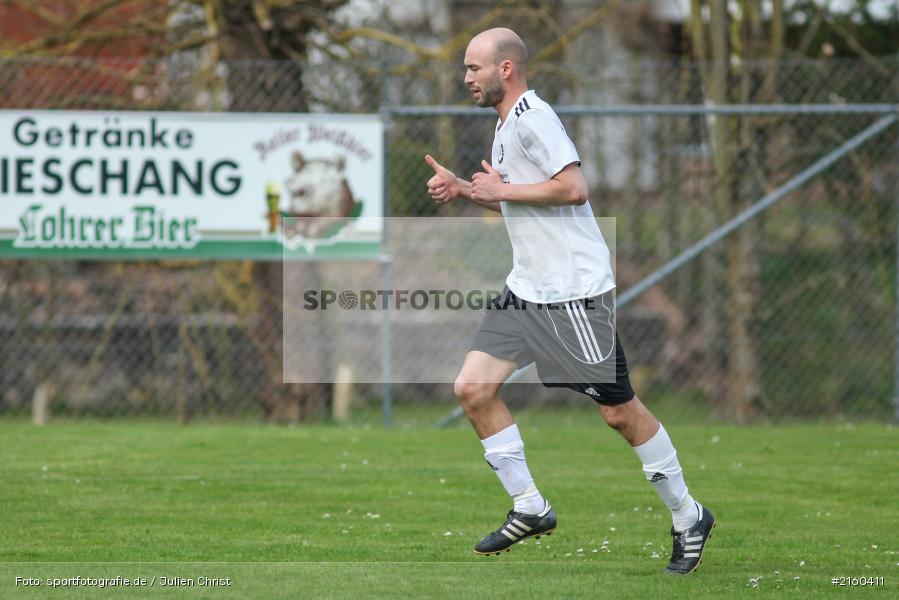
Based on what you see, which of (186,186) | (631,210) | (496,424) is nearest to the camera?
(496,424)

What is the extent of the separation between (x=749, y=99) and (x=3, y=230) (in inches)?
274

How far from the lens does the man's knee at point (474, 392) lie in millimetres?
5637

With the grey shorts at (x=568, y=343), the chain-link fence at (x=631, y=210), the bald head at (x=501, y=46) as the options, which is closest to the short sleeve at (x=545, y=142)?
the bald head at (x=501, y=46)

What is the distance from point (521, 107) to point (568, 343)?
1006 millimetres

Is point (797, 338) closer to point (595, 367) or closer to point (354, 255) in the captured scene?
point (354, 255)

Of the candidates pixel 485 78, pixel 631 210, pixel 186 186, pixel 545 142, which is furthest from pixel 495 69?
pixel 631 210

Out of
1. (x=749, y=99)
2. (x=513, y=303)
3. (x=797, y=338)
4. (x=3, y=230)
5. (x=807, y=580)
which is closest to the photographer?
(x=807, y=580)

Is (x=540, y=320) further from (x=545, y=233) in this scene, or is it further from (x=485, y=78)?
(x=485, y=78)

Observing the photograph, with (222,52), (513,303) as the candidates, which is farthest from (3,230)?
(513,303)

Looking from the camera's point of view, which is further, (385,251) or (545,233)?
(385,251)

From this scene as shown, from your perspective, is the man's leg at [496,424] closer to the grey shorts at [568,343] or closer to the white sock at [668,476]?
the grey shorts at [568,343]

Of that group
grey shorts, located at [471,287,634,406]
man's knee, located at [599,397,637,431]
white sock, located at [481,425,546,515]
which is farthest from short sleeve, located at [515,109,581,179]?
white sock, located at [481,425,546,515]

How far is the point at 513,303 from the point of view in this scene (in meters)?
5.80

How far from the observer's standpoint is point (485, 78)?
18.6 feet
